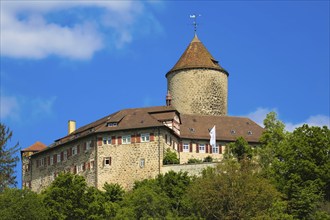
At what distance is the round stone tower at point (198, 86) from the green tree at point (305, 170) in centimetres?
2021

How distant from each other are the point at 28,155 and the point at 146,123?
59.9ft

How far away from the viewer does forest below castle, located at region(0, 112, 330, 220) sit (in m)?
76.8

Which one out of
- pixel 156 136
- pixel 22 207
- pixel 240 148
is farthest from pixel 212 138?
pixel 22 207

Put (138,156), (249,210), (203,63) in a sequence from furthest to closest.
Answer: (203,63) → (138,156) → (249,210)

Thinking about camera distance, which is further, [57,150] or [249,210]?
[57,150]

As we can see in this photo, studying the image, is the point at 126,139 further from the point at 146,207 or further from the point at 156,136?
the point at 146,207

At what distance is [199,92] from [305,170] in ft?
80.9

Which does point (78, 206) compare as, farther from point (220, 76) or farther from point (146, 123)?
point (220, 76)

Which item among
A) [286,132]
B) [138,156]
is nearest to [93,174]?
[138,156]

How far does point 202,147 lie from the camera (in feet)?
324

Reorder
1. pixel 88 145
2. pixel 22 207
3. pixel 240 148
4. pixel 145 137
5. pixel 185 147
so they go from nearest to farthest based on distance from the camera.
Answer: pixel 22 207, pixel 240 148, pixel 145 137, pixel 88 145, pixel 185 147

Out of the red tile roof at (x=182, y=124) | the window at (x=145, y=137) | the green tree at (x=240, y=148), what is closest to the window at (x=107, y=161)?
the red tile roof at (x=182, y=124)

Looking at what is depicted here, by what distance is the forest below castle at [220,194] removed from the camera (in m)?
76.8

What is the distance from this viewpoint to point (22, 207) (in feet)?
256
